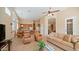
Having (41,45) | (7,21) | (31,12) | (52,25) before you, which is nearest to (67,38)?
(52,25)

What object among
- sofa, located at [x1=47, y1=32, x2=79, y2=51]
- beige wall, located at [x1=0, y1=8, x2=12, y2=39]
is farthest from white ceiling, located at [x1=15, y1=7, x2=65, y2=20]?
sofa, located at [x1=47, y1=32, x2=79, y2=51]

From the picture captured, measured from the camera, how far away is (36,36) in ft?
10.8

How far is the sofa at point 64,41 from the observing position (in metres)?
3.10

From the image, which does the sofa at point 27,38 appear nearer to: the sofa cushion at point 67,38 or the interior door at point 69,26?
the sofa cushion at point 67,38

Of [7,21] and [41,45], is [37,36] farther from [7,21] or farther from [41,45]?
[7,21]

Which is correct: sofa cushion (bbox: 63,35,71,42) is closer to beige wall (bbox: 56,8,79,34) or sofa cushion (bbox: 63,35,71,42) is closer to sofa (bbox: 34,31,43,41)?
beige wall (bbox: 56,8,79,34)

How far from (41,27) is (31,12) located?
A: 0.60 metres

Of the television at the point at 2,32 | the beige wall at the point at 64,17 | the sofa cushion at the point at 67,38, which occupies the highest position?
the beige wall at the point at 64,17

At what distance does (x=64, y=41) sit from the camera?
130 inches

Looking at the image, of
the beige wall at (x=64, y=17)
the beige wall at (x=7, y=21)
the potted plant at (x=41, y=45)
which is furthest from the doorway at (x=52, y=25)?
the beige wall at (x=7, y=21)

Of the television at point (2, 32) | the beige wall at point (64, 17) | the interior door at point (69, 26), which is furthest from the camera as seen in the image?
the interior door at point (69, 26)

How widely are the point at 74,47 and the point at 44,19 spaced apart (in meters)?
1.28
